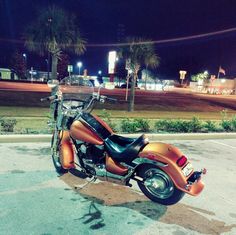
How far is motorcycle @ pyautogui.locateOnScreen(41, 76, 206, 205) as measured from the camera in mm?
4223

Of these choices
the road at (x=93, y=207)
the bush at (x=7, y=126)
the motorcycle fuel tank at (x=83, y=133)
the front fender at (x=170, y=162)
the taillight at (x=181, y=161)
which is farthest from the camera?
the bush at (x=7, y=126)

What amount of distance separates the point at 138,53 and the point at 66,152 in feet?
38.2

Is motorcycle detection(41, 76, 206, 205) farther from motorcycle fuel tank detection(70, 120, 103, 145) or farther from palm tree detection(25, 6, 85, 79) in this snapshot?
palm tree detection(25, 6, 85, 79)

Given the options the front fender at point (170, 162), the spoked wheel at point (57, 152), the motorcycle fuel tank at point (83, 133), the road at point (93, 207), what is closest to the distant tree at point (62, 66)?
the spoked wheel at point (57, 152)

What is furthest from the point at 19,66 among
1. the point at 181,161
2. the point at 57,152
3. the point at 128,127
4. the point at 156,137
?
the point at 181,161

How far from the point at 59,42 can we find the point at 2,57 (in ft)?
266

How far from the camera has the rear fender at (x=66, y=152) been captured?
498 cm

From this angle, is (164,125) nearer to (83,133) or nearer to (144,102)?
(83,133)

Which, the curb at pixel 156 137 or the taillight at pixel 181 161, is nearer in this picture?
the taillight at pixel 181 161

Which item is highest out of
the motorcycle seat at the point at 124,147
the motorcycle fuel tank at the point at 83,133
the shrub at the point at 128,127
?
the motorcycle fuel tank at the point at 83,133

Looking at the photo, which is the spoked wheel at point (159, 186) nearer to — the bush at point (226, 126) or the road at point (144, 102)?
the bush at point (226, 126)

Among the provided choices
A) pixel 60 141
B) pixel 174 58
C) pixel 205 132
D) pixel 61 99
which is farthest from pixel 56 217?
pixel 174 58

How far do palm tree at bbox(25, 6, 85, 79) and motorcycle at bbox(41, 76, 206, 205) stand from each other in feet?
42.7

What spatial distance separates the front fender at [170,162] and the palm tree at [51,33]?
574 inches
